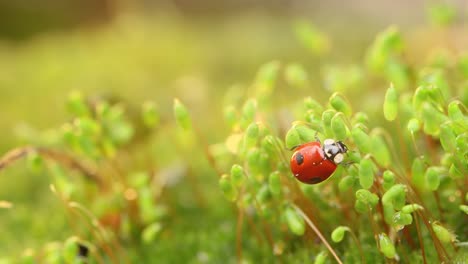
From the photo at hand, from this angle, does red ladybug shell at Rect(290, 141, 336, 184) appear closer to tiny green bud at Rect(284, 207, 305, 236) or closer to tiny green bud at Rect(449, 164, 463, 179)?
tiny green bud at Rect(284, 207, 305, 236)

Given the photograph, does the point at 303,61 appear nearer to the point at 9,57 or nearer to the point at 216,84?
the point at 216,84

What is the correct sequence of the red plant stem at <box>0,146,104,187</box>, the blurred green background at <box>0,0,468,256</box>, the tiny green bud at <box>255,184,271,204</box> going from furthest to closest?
the blurred green background at <box>0,0,468,256</box> < the red plant stem at <box>0,146,104,187</box> < the tiny green bud at <box>255,184,271,204</box>

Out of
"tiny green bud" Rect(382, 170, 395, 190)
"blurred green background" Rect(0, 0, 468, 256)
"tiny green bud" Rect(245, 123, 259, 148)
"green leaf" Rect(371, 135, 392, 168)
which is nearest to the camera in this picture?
"green leaf" Rect(371, 135, 392, 168)

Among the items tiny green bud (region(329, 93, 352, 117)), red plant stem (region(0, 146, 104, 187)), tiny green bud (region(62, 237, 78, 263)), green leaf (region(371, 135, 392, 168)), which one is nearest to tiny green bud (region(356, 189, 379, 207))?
green leaf (region(371, 135, 392, 168))

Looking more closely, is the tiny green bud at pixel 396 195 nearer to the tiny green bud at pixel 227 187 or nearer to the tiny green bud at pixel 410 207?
the tiny green bud at pixel 410 207

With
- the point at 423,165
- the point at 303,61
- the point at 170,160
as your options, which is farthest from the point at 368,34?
the point at 423,165

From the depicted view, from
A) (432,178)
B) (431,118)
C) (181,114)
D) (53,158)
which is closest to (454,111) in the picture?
(431,118)
